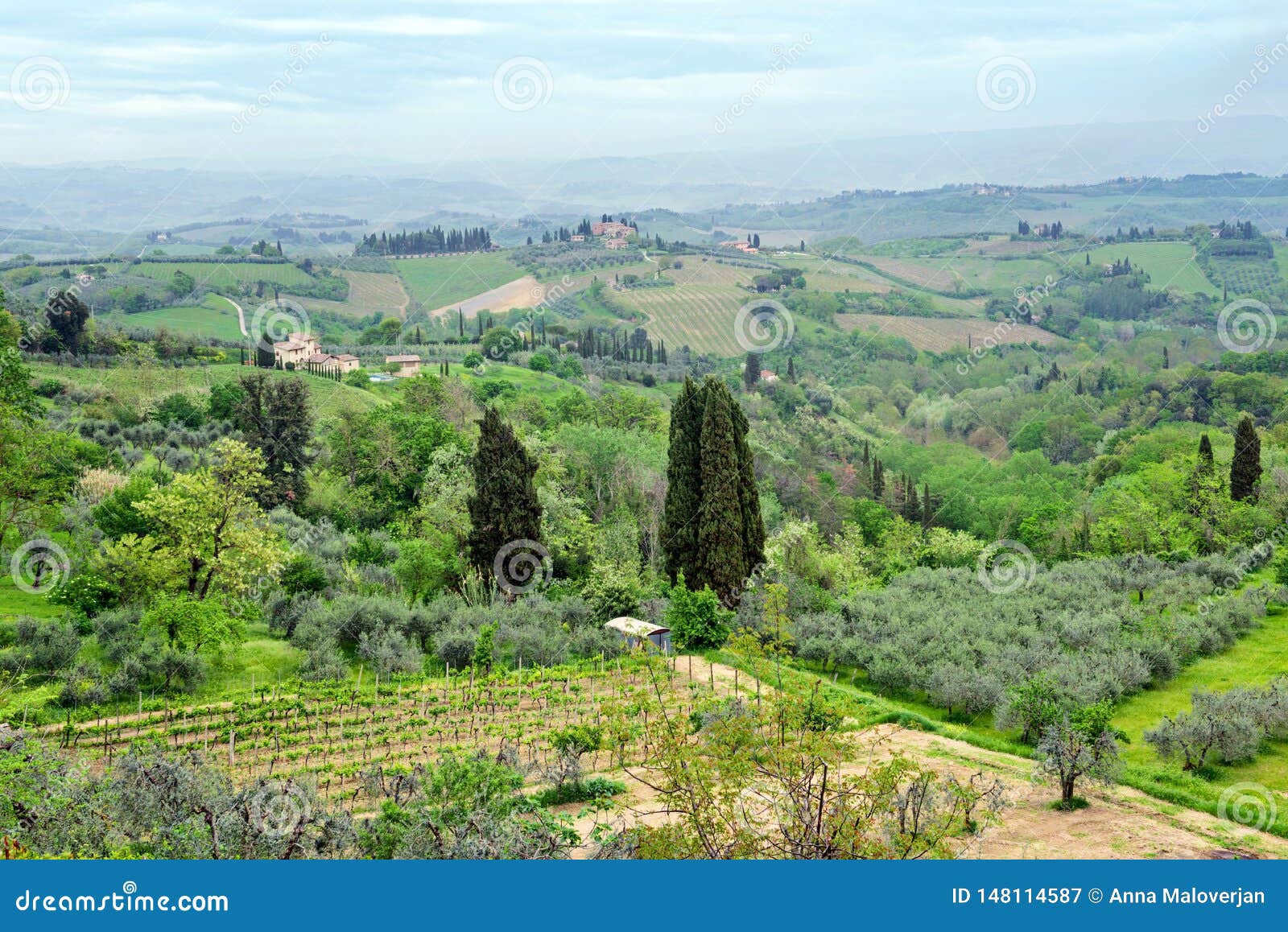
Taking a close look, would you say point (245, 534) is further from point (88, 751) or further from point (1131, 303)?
point (1131, 303)

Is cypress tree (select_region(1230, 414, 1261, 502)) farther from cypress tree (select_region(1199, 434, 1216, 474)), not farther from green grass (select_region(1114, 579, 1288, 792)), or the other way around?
green grass (select_region(1114, 579, 1288, 792))

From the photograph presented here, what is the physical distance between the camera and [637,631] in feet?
72.3

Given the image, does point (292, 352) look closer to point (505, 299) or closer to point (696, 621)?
point (696, 621)

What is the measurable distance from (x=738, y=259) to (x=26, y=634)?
5589 inches

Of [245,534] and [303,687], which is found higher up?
[245,534]

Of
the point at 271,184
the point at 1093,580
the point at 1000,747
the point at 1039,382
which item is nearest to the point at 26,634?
the point at 1000,747

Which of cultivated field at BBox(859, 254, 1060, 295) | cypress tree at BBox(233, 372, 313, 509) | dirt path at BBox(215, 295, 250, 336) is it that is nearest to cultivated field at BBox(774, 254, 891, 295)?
cultivated field at BBox(859, 254, 1060, 295)

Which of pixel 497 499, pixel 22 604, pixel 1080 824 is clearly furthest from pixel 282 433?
pixel 1080 824

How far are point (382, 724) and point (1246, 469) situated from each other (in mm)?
28265

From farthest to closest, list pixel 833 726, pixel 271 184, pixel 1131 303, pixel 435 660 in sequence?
pixel 271 184, pixel 1131 303, pixel 435 660, pixel 833 726

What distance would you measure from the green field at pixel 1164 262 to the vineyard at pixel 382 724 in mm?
145267

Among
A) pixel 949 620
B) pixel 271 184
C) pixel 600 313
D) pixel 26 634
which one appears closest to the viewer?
pixel 26 634

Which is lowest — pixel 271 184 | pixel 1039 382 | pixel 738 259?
pixel 1039 382

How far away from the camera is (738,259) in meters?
154
